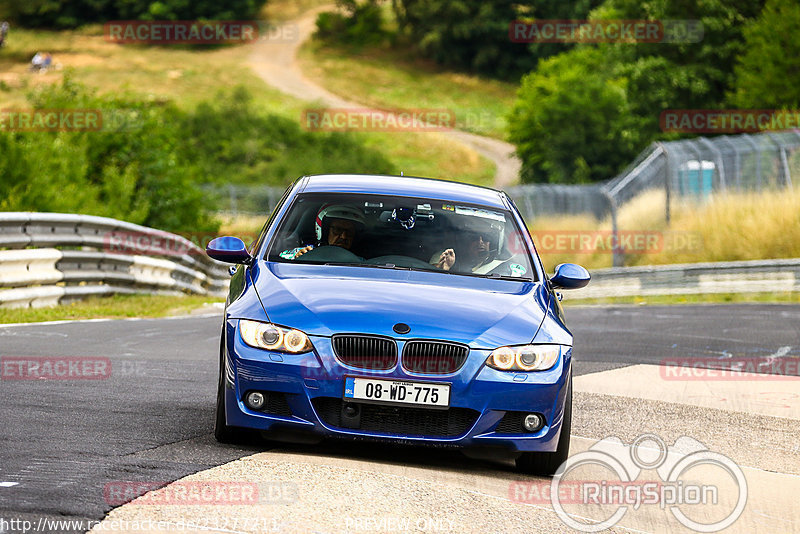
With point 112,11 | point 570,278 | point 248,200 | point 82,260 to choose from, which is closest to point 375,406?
point 570,278

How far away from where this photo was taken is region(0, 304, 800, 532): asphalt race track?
5.79 metres

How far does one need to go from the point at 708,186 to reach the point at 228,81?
73.2 m

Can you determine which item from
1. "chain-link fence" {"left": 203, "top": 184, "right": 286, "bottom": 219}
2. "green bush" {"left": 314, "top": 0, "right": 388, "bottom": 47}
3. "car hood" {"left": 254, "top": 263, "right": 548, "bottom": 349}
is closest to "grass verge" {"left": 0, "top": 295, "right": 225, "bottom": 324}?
"car hood" {"left": 254, "top": 263, "right": 548, "bottom": 349}

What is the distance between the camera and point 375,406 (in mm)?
6461

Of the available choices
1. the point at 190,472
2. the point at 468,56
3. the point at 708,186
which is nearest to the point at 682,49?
the point at 708,186

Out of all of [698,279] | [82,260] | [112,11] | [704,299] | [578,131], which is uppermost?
[82,260]

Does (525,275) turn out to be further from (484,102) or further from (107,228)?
(484,102)

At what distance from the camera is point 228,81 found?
321ft

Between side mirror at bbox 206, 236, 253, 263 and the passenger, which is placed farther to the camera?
the passenger

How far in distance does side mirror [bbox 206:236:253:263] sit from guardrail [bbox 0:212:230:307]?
24.6 ft

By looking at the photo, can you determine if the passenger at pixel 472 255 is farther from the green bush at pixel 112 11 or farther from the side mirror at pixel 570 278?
the green bush at pixel 112 11

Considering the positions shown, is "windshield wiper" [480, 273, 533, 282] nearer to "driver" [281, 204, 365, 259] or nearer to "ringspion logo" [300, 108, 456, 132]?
"driver" [281, 204, 365, 259]

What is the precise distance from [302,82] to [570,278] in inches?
3706

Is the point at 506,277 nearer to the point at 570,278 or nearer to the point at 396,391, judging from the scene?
the point at 570,278
